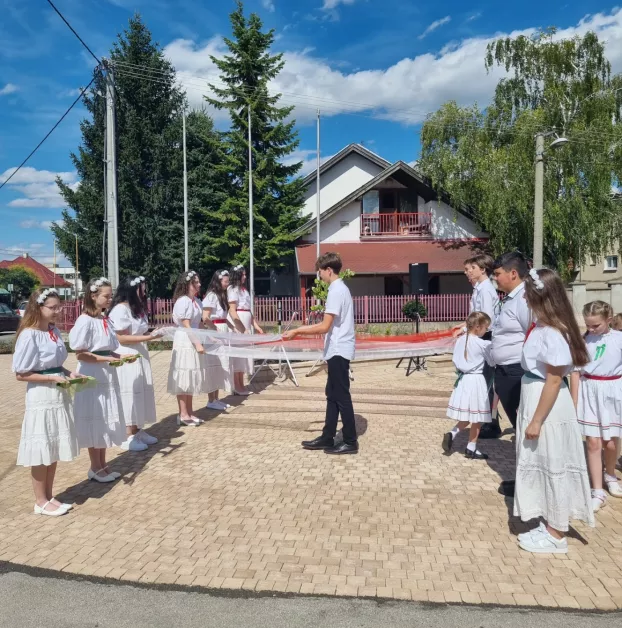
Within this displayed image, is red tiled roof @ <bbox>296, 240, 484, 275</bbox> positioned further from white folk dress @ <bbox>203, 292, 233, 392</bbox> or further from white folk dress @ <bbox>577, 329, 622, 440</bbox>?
white folk dress @ <bbox>577, 329, 622, 440</bbox>

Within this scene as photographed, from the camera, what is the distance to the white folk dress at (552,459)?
359 centimetres

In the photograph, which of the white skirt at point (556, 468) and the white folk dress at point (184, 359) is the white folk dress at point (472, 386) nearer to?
the white skirt at point (556, 468)

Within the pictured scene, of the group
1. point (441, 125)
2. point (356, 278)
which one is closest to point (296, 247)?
point (356, 278)

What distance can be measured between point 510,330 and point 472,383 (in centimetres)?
109

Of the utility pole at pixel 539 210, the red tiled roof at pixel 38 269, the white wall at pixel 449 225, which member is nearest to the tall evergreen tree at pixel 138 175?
the white wall at pixel 449 225

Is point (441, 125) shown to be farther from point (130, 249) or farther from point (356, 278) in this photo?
point (130, 249)

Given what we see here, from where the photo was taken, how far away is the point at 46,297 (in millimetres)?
4410

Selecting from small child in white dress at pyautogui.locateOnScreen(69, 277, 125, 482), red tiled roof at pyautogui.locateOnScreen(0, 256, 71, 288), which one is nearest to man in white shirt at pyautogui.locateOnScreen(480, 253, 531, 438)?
→ small child in white dress at pyautogui.locateOnScreen(69, 277, 125, 482)

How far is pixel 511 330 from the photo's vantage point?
4.84 metres

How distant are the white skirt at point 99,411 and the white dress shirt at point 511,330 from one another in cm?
350

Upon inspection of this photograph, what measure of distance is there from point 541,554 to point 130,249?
90.4ft

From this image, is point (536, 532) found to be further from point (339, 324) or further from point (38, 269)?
point (38, 269)

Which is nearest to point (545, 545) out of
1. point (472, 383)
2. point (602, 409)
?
point (602, 409)

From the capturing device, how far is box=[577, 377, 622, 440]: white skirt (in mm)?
4531
